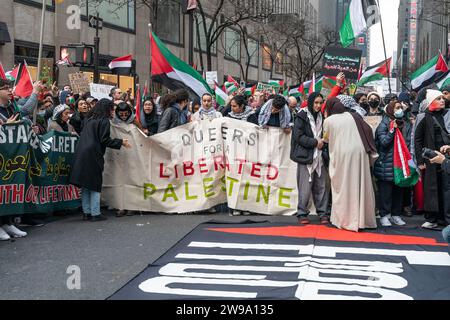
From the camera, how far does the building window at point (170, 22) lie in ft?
110

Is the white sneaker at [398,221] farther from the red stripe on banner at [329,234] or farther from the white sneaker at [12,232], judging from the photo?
the white sneaker at [12,232]

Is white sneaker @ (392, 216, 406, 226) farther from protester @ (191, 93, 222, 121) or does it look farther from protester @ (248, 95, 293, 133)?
protester @ (191, 93, 222, 121)

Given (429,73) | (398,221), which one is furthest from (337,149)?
(429,73)

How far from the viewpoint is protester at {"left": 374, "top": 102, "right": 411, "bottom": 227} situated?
851cm

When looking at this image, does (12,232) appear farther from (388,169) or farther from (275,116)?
(388,169)

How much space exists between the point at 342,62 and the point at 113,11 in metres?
12.6

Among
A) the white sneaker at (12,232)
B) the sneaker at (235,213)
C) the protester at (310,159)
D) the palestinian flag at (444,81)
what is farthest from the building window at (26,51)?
the protester at (310,159)

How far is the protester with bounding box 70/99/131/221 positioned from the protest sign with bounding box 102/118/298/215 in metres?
0.60

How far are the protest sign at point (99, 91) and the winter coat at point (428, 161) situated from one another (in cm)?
754

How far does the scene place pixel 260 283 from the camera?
5516 mm

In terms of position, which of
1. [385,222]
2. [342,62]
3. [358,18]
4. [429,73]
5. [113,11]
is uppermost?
[113,11]

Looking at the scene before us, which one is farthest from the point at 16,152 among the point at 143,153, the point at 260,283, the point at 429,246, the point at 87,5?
the point at 87,5

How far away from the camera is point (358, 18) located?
45.1ft

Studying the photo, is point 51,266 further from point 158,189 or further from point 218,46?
point 218,46
